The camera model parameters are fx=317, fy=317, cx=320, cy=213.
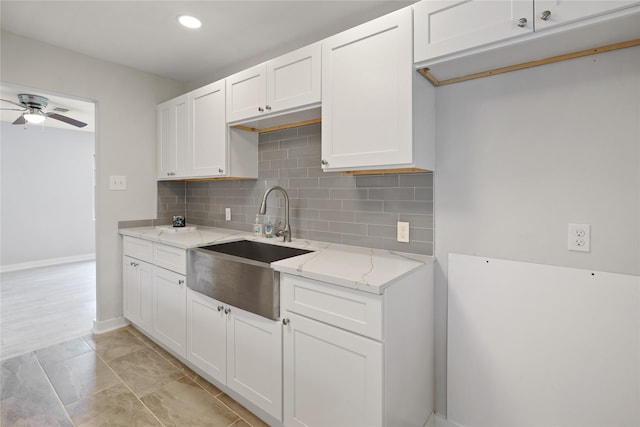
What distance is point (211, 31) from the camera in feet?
7.49

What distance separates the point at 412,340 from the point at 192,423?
1294 millimetres

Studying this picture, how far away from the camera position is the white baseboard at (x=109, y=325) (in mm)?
2857

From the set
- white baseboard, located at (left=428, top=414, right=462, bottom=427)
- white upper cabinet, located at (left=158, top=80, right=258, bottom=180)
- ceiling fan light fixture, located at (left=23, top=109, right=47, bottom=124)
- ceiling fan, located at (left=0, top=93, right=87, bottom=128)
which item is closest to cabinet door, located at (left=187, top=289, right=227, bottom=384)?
white upper cabinet, located at (left=158, top=80, right=258, bottom=180)

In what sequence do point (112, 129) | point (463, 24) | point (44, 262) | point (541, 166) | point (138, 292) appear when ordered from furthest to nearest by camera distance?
1. point (44, 262)
2. point (112, 129)
3. point (138, 292)
4. point (541, 166)
5. point (463, 24)

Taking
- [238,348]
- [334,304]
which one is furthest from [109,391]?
[334,304]

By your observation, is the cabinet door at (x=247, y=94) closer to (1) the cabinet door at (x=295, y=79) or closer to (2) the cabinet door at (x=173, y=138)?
(1) the cabinet door at (x=295, y=79)

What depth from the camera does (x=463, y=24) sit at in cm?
132

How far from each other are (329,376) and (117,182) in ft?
8.70

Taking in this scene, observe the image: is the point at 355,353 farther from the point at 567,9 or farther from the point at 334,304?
the point at 567,9

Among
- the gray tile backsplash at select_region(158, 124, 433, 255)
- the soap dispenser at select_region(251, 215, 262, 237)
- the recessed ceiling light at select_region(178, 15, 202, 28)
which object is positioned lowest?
the soap dispenser at select_region(251, 215, 262, 237)

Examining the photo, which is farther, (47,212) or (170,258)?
(47,212)

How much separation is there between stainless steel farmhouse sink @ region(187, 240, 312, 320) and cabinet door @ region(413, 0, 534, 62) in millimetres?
1287

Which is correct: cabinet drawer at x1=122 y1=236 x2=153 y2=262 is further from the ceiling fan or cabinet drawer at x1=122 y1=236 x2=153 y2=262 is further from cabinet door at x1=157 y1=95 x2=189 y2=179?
the ceiling fan

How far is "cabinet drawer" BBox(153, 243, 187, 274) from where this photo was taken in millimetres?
2209
